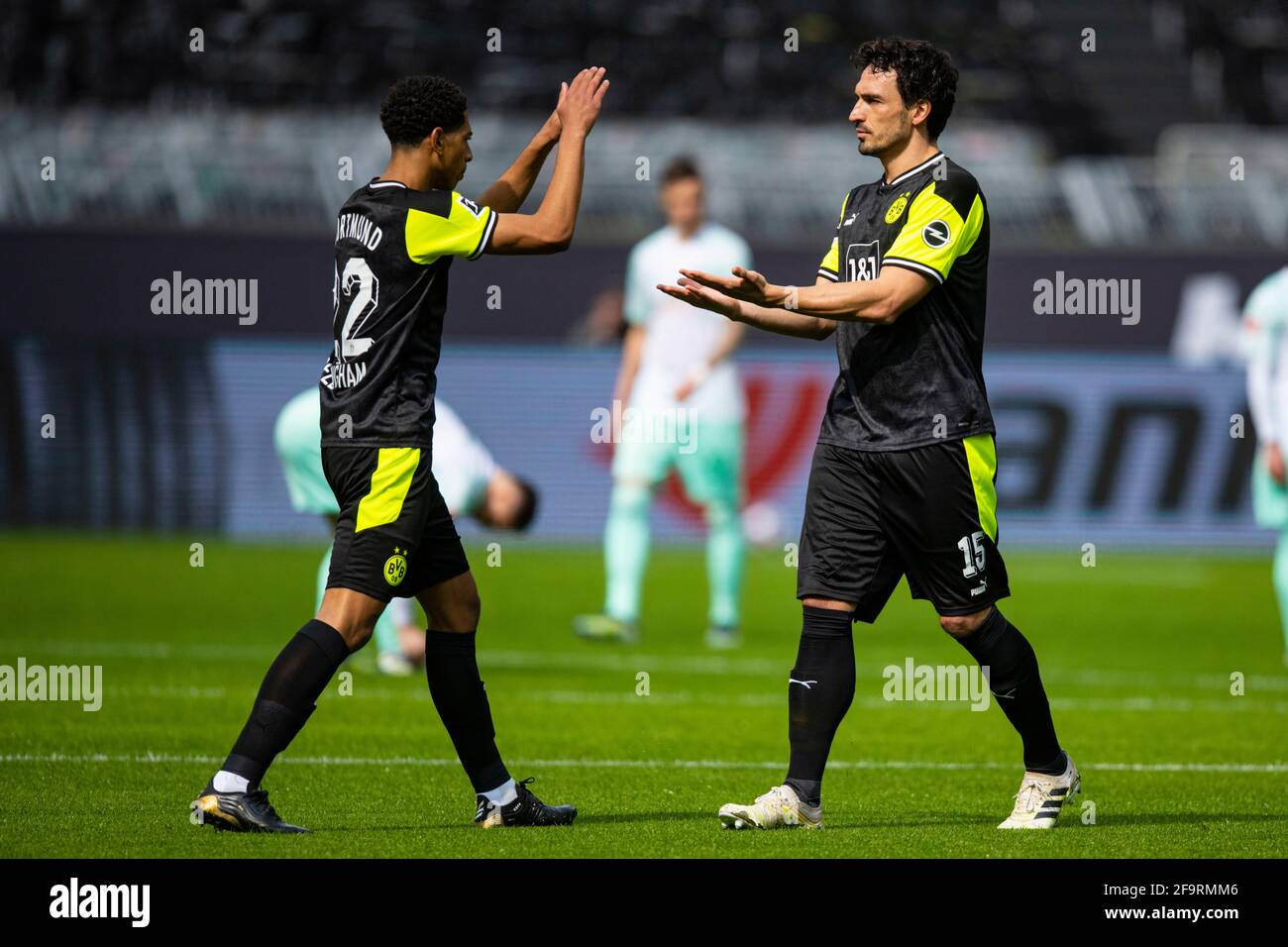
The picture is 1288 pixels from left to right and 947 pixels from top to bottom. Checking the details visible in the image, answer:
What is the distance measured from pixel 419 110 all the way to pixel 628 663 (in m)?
5.65

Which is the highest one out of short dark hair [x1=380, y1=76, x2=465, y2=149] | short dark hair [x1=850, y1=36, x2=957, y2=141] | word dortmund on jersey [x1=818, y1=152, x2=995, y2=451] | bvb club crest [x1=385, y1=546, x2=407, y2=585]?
short dark hair [x1=850, y1=36, x2=957, y2=141]

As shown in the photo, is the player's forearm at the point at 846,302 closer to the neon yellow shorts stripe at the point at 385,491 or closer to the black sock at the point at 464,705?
the neon yellow shorts stripe at the point at 385,491

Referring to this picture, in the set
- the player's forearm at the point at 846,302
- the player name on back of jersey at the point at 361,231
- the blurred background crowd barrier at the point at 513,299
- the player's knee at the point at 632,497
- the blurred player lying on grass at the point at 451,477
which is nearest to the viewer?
the player's forearm at the point at 846,302

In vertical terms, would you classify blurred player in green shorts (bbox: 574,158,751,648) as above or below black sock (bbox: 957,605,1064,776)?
above

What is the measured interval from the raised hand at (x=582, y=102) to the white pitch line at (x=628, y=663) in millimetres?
4965

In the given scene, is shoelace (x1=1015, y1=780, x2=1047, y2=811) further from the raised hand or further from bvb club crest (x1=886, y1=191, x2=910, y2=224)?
the raised hand

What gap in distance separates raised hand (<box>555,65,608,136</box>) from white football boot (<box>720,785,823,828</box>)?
1.97 meters

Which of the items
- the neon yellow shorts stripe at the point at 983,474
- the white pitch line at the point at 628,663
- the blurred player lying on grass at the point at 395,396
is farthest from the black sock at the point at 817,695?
the white pitch line at the point at 628,663

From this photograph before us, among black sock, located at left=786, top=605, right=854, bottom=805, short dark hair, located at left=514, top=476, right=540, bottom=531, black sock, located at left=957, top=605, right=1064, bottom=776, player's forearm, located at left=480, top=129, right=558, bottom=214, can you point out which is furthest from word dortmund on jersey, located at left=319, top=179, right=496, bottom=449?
short dark hair, located at left=514, top=476, right=540, bottom=531

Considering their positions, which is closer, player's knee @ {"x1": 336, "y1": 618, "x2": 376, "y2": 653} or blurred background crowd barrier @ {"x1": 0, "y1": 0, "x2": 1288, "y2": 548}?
player's knee @ {"x1": 336, "y1": 618, "x2": 376, "y2": 653}

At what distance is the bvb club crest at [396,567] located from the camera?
17.6ft

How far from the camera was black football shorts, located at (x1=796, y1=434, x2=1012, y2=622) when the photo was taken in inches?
218
